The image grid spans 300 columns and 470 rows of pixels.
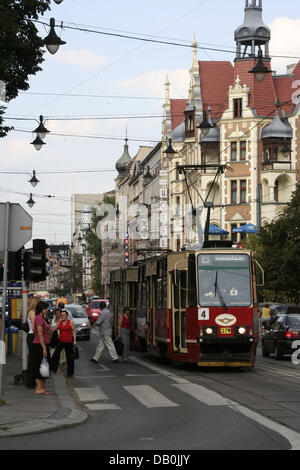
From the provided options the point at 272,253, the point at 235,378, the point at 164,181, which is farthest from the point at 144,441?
the point at 164,181

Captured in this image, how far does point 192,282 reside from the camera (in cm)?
2600

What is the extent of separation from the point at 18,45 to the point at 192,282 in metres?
7.14

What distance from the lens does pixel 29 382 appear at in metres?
20.0

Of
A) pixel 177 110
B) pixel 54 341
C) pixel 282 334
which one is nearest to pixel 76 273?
pixel 177 110

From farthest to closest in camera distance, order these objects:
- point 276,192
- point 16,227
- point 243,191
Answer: point 243,191
point 276,192
point 16,227

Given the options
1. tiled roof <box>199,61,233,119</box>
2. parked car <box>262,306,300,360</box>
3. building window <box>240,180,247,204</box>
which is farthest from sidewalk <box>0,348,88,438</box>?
Answer: tiled roof <box>199,61,233,119</box>

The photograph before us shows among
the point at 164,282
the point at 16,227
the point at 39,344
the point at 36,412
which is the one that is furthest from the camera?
the point at 164,282

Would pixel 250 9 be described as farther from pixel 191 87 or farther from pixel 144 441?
pixel 144 441

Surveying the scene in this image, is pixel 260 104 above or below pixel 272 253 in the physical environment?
above

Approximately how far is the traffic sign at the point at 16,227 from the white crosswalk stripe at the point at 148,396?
132 inches

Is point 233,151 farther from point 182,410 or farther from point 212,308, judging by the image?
point 182,410

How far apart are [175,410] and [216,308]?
32.0 feet

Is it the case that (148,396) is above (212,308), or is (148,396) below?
below

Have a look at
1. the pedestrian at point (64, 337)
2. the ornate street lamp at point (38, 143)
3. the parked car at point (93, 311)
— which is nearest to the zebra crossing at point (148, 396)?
the pedestrian at point (64, 337)
